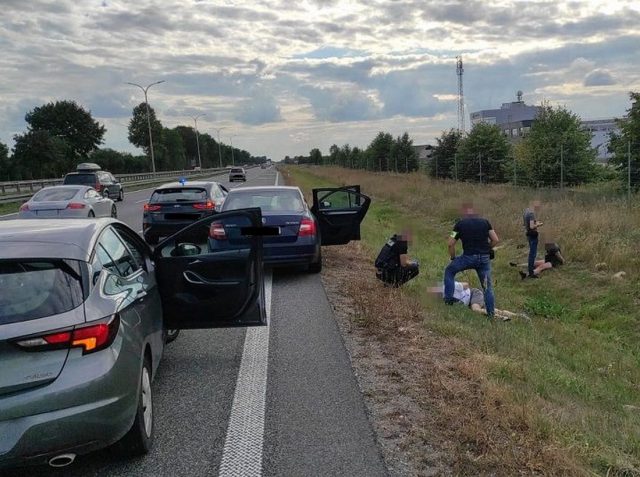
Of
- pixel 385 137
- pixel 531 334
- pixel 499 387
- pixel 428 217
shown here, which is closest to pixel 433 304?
pixel 531 334

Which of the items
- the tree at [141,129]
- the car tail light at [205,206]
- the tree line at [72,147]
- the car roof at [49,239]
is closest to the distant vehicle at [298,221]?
the car tail light at [205,206]

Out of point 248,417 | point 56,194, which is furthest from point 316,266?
point 56,194

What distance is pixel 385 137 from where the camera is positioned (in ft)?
191

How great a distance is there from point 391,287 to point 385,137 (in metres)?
51.4

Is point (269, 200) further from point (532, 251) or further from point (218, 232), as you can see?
point (532, 251)

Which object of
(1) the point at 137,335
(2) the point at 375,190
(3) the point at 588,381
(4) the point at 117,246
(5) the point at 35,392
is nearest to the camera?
(5) the point at 35,392

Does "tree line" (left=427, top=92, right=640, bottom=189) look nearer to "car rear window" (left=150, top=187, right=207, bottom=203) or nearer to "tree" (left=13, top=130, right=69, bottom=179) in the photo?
"car rear window" (left=150, top=187, right=207, bottom=203)

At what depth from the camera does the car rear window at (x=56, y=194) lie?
51.8 feet

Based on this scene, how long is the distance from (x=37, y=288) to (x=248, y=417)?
173 centimetres

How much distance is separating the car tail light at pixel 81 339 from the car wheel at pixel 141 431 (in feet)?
1.53

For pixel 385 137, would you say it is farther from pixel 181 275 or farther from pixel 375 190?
pixel 181 275

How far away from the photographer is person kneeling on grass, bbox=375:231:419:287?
27.5 ft

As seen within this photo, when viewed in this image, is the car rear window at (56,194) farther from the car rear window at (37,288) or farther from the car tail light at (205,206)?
the car rear window at (37,288)

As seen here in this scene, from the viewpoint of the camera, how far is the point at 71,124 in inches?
3907
